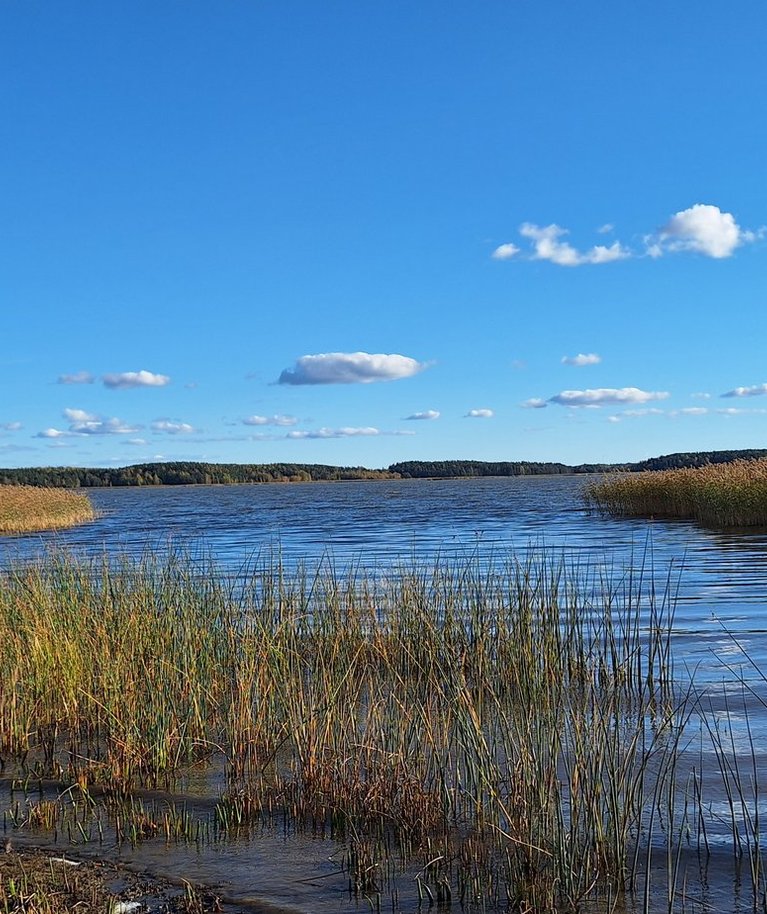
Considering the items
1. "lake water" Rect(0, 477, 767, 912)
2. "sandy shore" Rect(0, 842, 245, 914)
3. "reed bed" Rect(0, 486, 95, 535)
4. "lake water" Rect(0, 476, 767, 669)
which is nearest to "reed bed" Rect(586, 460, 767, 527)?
"lake water" Rect(0, 476, 767, 669)

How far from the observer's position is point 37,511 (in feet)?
127

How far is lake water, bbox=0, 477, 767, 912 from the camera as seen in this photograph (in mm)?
4453

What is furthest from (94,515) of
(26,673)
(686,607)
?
(26,673)

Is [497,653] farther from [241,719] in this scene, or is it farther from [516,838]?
[516,838]

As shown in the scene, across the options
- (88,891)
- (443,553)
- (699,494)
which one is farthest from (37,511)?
(88,891)

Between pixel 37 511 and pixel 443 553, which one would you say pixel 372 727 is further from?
pixel 37 511

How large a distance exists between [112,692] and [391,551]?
17172 mm

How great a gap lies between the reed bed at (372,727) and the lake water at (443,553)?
0.34m

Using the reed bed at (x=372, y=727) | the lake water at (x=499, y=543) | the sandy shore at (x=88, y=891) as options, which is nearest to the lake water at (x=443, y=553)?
the lake water at (x=499, y=543)

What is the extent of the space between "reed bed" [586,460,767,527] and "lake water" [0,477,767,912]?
47.4 inches

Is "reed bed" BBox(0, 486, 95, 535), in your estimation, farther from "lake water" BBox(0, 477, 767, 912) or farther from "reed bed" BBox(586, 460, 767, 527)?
"reed bed" BBox(586, 460, 767, 527)

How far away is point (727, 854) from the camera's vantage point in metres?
4.51

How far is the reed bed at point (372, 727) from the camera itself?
4223 millimetres

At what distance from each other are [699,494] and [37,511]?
83.9ft
